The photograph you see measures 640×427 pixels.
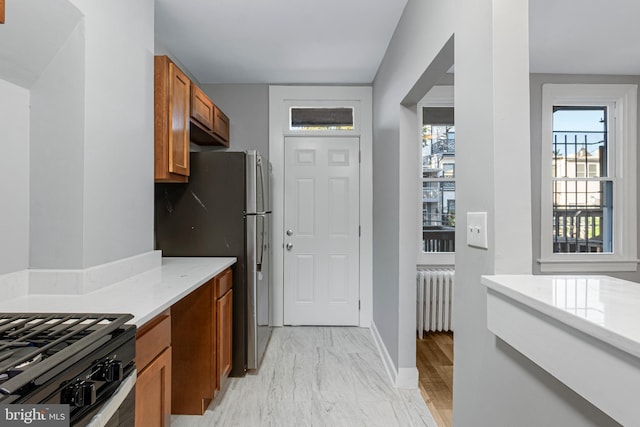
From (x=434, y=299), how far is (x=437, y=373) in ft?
2.54

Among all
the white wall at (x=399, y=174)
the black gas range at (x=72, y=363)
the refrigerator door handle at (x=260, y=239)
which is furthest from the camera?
the refrigerator door handle at (x=260, y=239)

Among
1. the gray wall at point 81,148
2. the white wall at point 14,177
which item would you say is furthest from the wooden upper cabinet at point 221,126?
the white wall at point 14,177

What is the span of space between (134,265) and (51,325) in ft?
2.94

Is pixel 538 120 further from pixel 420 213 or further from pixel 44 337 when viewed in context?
pixel 44 337

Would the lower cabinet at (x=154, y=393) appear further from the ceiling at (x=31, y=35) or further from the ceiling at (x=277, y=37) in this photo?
the ceiling at (x=277, y=37)

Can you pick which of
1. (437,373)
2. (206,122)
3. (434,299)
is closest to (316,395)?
(437,373)

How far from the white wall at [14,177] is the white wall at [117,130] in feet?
0.80

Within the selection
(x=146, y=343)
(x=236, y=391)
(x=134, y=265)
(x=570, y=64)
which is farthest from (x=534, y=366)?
(x=570, y=64)

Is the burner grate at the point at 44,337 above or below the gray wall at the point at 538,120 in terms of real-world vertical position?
below

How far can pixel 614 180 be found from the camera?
121 inches

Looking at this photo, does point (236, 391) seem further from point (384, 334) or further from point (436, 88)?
point (436, 88)

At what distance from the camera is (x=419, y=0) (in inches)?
75.6

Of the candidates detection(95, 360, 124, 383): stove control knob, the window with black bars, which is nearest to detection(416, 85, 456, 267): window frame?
→ the window with black bars

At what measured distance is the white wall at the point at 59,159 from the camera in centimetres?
142
